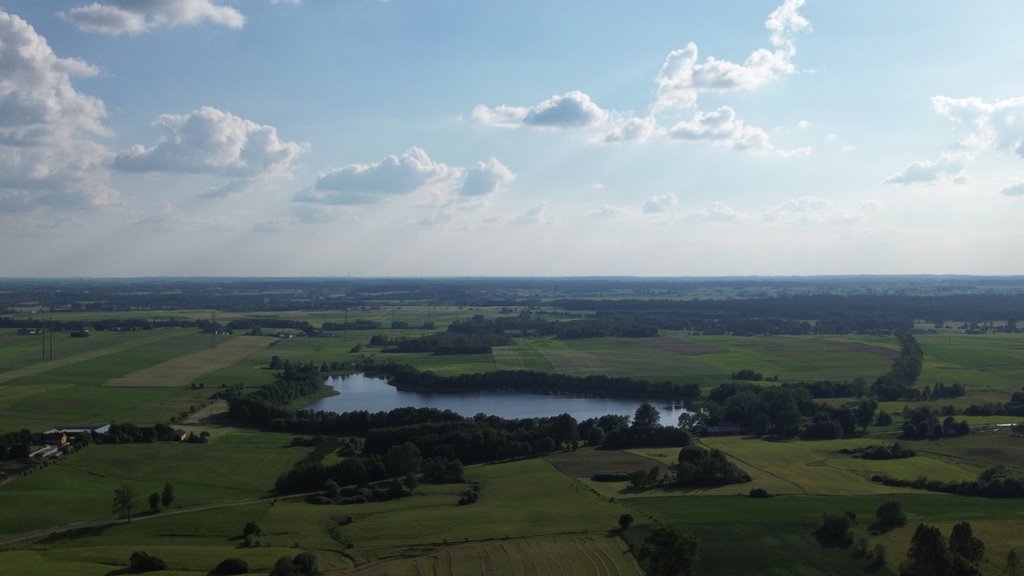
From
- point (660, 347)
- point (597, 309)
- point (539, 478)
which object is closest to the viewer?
point (539, 478)

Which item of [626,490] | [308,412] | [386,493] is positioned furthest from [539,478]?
[308,412]

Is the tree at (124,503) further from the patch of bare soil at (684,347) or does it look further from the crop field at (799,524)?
the patch of bare soil at (684,347)

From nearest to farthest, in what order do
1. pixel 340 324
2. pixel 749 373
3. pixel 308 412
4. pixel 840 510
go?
pixel 840 510
pixel 308 412
pixel 749 373
pixel 340 324

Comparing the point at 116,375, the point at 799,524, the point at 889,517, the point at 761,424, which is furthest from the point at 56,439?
the point at 889,517

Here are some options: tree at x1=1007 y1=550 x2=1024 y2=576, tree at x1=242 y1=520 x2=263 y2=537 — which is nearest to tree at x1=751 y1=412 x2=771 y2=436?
tree at x1=1007 y1=550 x2=1024 y2=576

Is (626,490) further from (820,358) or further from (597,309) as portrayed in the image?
(597,309)

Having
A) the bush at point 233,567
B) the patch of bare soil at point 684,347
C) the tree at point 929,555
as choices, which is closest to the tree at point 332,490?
the bush at point 233,567

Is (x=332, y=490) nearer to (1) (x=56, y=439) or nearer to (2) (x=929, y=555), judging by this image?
(1) (x=56, y=439)
